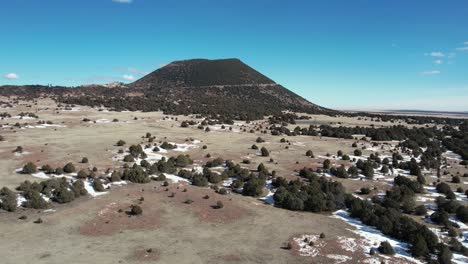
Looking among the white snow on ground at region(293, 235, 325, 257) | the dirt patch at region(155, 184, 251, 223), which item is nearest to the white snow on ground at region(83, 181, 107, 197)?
the dirt patch at region(155, 184, 251, 223)

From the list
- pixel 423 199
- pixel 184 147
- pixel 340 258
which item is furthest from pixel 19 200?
pixel 423 199

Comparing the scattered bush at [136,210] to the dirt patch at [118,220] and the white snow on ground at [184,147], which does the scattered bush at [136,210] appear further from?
the white snow on ground at [184,147]

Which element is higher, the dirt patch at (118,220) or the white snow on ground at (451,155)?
the white snow on ground at (451,155)

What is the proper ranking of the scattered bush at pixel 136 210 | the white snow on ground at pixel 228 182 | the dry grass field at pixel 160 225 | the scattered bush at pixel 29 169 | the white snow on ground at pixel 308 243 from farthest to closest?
the white snow on ground at pixel 228 182
the scattered bush at pixel 29 169
the scattered bush at pixel 136 210
the white snow on ground at pixel 308 243
the dry grass field at pixel 160 225

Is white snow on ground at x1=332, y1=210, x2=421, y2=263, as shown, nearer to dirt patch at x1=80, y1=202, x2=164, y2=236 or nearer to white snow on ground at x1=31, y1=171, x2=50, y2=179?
dirt patch at x1=80, y1=202, x2=164, y2=236

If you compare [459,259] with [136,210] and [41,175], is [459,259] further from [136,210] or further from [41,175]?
[41,175]

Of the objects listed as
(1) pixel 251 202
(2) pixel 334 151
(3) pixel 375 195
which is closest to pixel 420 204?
(3) pixel 375 195

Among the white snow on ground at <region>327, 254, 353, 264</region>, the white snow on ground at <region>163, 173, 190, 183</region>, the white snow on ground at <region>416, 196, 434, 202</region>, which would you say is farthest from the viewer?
the white snow on ground at <region>163, 173, 190, 183</region>

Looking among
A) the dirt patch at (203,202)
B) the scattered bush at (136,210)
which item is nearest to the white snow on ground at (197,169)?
the dirt patch at (203,202)
